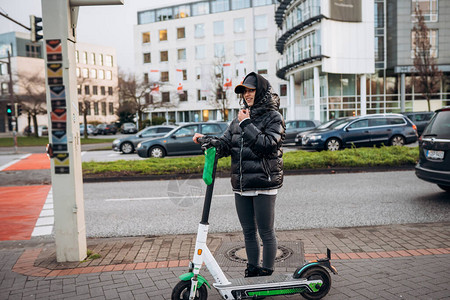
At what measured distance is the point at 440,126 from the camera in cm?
709

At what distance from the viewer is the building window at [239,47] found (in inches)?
2208

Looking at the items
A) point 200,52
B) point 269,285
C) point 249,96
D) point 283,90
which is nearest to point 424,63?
point 283,90

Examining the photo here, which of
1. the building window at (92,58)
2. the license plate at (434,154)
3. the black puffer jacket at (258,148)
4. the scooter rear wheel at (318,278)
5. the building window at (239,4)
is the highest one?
the building window at (239,4)

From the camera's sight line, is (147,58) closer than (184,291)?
No

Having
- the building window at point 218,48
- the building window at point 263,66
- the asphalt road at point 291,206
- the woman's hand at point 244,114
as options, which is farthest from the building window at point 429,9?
the woman's hand at point 244,114

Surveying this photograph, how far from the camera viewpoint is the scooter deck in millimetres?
3191

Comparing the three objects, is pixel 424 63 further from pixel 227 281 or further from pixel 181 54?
pixel 181 54

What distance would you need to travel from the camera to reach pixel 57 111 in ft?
14.0

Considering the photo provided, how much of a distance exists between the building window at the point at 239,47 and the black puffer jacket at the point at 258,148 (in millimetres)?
54186

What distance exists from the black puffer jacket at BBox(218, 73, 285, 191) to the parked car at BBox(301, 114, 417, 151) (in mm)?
14839

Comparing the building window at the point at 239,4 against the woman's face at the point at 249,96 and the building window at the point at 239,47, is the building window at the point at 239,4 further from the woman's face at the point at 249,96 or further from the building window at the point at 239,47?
the woman's face at the point at 249,96

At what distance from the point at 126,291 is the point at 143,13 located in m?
64.8

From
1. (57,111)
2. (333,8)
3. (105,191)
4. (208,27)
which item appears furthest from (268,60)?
(57,111)

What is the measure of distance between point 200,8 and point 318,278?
60174mm
